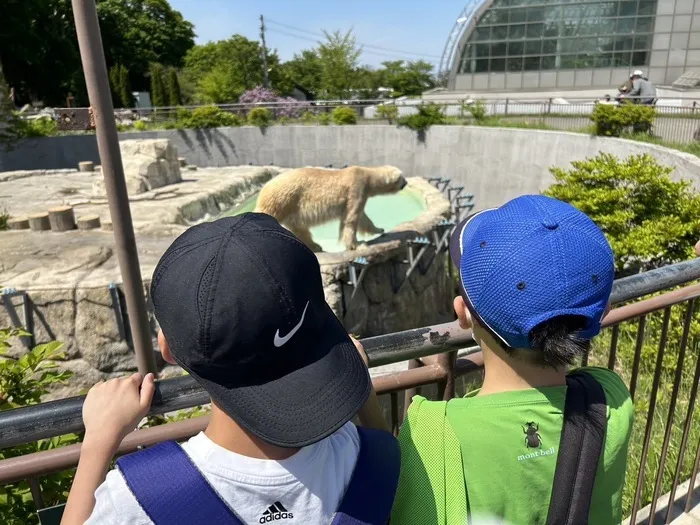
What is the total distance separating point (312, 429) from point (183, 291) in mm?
289

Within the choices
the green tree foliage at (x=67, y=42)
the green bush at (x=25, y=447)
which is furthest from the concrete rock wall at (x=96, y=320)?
the green tree foliage at (x=67, y=42)

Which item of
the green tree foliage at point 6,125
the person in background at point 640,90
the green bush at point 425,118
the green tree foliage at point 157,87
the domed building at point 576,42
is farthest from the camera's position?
the green tree foliage at point 157,87

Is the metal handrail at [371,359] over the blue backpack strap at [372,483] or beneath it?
over

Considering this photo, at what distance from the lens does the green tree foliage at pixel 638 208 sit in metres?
5.74

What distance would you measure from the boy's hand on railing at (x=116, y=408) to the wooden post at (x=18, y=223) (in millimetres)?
9624

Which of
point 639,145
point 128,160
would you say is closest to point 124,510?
point 639,145

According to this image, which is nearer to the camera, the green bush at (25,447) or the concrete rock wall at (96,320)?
the green bush at (25,447)

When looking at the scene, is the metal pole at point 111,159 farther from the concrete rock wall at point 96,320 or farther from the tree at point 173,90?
the tree at point 173,90

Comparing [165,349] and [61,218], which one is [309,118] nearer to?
[61,218]

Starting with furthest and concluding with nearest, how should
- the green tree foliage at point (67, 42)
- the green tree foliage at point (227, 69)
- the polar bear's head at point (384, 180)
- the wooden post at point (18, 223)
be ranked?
the green tree foliage at point (227, 69)
the green tree foliage at point (67, 42)
the wooden post at point (18, 223)
the polar bear's head at point (384, 180)

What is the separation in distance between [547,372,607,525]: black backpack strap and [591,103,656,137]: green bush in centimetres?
1198

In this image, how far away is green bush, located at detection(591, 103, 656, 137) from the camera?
1112 centimetres

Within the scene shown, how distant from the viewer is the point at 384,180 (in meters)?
7.89

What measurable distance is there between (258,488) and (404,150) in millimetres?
16487
